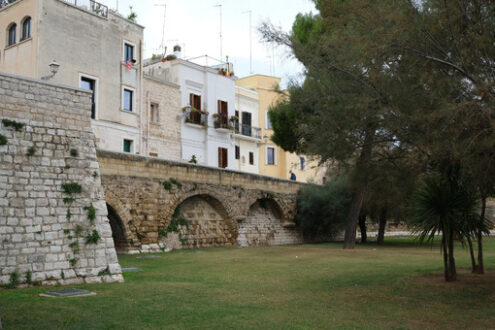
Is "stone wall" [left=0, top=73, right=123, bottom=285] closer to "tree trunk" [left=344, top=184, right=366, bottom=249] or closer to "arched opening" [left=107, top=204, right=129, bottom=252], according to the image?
"arched opening" [left=107, top=204, right=129, bottom=252]

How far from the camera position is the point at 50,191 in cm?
1045

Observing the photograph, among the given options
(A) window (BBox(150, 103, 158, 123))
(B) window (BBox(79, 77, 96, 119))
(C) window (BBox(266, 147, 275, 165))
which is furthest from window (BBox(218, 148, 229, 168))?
(B) window (BBox(79, 77, 96, 119))

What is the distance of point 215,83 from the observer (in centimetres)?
3212

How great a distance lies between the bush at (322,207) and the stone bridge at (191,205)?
63 centimetres

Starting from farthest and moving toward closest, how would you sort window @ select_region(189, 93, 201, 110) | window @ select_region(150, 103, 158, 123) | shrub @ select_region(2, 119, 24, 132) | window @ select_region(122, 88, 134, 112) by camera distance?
1. window @ select_region(189, 93, 201, 110)
2. window @ select_region(150, 103, 158, 123)
3. window @ select_region(122, 88, 134, 112)
4. shrub @ select_region(2, 119, 24, 132)

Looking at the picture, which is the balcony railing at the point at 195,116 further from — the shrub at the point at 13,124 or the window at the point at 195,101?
the shrub at the point at 13,124

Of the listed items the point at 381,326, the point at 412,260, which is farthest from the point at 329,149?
the point at 412,260

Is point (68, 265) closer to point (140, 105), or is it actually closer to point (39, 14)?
point (39, 14)

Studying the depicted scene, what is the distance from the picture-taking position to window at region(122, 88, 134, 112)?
1017 inches

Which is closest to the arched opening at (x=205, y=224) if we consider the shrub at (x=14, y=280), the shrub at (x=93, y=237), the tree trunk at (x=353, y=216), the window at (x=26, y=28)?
the tree trunk at (x=353, y=216)

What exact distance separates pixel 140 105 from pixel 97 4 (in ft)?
18.4

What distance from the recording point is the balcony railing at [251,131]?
36.2 meters

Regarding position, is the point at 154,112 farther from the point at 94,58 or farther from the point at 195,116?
the point at 94,58

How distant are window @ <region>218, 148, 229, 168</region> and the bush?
21.0 feet
